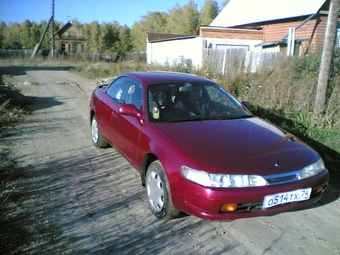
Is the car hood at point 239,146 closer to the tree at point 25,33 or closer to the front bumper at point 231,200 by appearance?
the front bumper at point 231,200

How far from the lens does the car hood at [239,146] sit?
3.07 metres

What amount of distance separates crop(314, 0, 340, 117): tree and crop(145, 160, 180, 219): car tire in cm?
486

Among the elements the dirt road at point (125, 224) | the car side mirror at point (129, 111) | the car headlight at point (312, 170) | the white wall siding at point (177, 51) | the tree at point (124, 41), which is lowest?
the dirt road at point (125, 224)

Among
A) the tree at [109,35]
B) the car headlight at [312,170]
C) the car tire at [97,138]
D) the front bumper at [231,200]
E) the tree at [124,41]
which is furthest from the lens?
the tree at [109,35]

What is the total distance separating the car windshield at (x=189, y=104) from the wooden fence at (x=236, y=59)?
7.52 meters

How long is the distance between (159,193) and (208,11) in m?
58.6

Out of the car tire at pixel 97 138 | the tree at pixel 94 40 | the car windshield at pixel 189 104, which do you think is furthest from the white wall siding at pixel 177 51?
the tree at pixel 94 40

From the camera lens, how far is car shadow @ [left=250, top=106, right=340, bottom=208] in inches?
169

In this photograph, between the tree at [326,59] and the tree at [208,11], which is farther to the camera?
the tree at [208,11]

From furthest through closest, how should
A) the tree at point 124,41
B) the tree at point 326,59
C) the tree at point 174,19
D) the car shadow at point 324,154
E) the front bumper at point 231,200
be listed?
the tree at point 174,19, the tree at point 124,41, the tree at point 326,59, the car shadow at point 324,154, the front bumper at point 231,200

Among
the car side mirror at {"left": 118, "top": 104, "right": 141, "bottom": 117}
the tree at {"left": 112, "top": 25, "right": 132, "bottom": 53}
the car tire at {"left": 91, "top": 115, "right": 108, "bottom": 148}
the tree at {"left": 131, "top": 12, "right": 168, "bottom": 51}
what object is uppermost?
the tree at {"left": 131, "top": 12, "right": 168, "bottom": 51}

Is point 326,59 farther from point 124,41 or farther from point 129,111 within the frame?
point 124,41

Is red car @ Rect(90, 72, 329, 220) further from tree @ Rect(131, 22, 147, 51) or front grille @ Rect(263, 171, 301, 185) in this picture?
tree @ Rect(131, 22, 147, 51)

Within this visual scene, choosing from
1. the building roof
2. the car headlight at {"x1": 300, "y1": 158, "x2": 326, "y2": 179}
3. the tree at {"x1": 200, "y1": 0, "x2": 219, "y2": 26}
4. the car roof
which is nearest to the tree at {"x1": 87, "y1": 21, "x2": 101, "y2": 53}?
the tree at {"x1": 200, "y1": 0, "x2": 219, "y2": 26}
